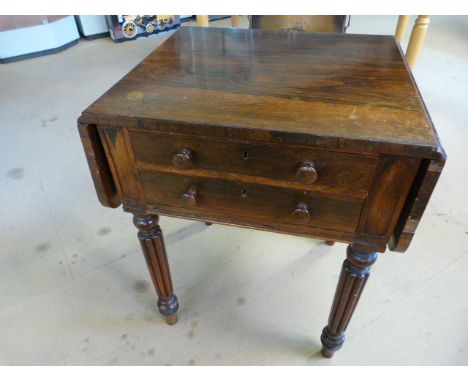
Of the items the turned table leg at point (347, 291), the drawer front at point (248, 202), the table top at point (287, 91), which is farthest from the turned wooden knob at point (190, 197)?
the turned table leg at point (347, 291)

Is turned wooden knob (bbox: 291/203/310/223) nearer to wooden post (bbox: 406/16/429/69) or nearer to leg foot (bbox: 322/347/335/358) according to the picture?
leg foot (bbox: 322/347/335/358)

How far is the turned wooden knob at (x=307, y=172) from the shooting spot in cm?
57

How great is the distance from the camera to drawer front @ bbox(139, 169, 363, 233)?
0.63 metres

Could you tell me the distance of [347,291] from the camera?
2.53ft

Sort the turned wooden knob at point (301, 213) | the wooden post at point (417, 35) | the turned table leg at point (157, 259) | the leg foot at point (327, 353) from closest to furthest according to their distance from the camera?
1. the turned wooden knob at point (301, 213)
2. the turned table leg at point (157, 259)
3. the leg foot at point (327, 353)
4. the wooden post at point (417, 35)

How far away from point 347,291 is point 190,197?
0.41 meters

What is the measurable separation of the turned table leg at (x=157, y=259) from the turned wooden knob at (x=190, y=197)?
0.15 metres

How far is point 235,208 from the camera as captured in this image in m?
0.69

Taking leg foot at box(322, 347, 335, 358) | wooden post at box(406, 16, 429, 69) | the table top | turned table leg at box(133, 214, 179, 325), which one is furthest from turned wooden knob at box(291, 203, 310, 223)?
wooden post at box(406, 16, 429, 69)

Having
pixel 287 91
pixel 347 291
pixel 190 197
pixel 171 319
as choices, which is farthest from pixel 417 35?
pixel 171 319

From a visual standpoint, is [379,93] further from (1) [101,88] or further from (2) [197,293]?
(1) [101,88]

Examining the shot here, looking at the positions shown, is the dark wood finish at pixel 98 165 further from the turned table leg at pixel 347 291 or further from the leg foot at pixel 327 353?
the leg foot at pixel 327 353

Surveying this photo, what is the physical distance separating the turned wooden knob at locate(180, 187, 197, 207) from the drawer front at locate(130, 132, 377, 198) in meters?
0.04

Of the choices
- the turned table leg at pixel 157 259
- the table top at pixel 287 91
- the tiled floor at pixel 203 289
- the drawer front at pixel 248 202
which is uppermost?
the table top at pixel 287 91
